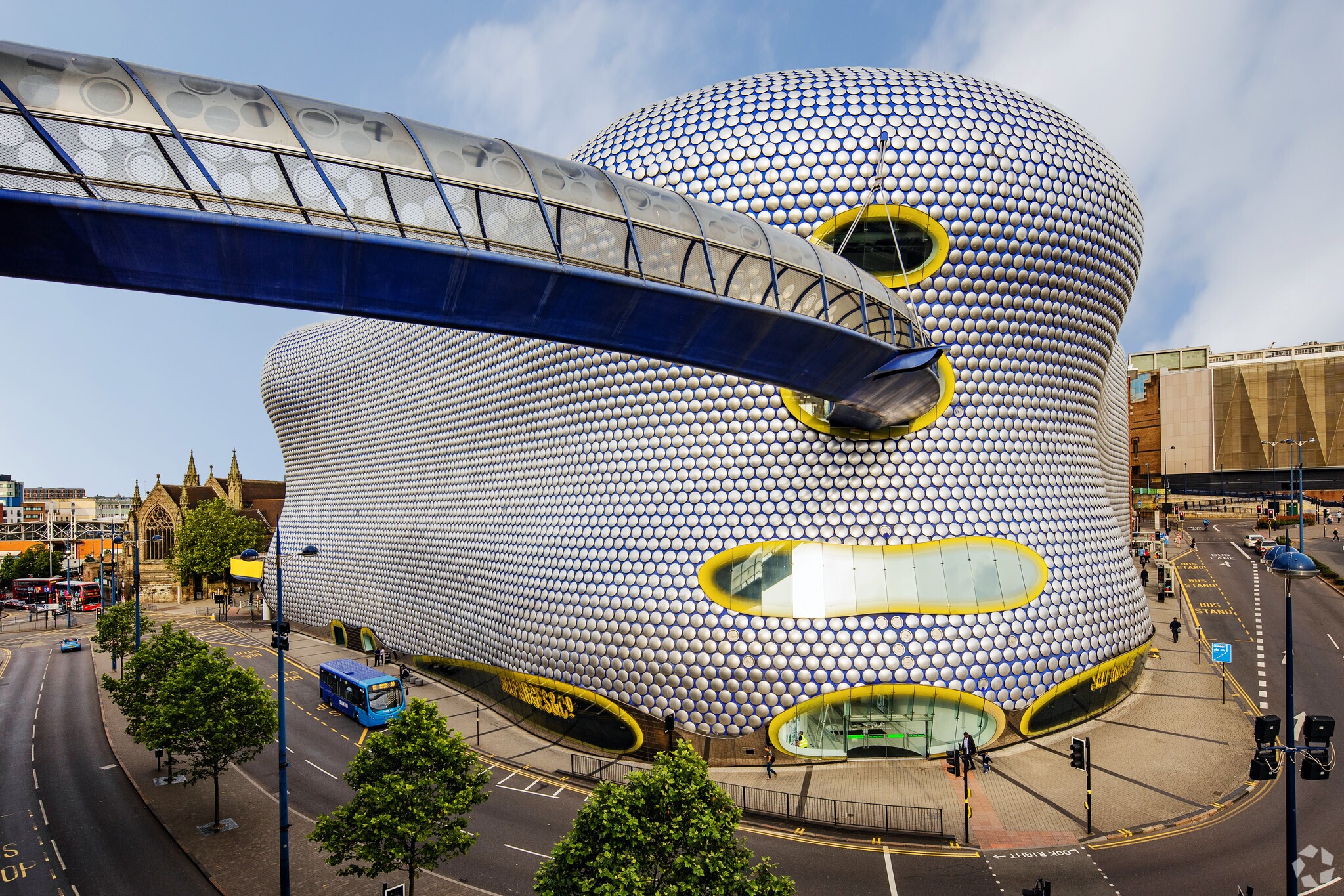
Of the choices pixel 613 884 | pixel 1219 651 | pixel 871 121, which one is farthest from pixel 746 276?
pixel 1219 651

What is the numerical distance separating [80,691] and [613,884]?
33833 mm

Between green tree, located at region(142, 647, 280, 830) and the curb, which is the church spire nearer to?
the curb

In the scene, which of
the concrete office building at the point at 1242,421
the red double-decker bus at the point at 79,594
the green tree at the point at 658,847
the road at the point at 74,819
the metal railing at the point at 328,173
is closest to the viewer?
the metal railing at the point at 328,173

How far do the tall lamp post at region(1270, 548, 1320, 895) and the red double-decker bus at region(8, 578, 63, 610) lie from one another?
82582mm

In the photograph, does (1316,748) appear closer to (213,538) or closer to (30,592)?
(213,538)

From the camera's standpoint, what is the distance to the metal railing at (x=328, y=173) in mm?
7840

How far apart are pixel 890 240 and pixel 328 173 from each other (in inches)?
690

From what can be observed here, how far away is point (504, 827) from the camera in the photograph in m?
16.7

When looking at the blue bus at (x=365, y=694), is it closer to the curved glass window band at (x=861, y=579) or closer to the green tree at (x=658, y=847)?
the curved glass window band at (x=861, y=579)

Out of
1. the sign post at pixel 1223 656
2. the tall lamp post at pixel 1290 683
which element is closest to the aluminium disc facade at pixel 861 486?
the sign post at pixel 1223 656

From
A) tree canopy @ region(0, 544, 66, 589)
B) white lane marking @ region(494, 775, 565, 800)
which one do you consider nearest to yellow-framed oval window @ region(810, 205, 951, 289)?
white lane marking @ region(494, 775, 565, 800)

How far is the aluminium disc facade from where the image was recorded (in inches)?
804

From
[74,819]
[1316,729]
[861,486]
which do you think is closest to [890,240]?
[861,486]

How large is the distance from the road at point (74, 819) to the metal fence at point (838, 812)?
10618 millimetres
